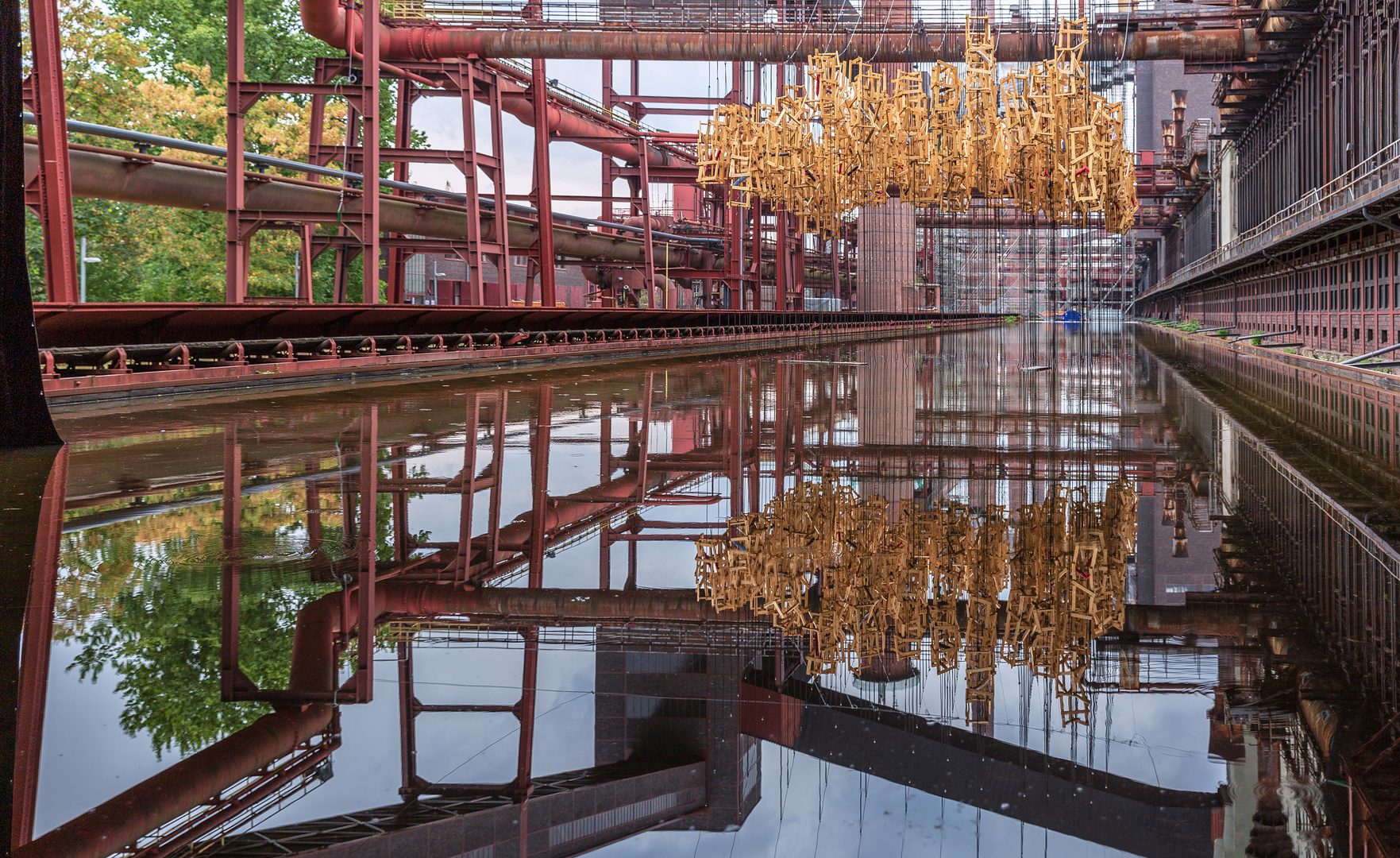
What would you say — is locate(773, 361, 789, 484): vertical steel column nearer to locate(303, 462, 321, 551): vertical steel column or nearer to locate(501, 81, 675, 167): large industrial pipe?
locate(303, 462, 321, 551): vertical steel column

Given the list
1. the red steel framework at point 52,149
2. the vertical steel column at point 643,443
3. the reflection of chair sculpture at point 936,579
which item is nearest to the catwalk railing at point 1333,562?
the reflection of chair sculpture at point 936,579

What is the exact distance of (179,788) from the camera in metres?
2.70

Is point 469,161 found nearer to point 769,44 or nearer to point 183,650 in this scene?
point 769,44

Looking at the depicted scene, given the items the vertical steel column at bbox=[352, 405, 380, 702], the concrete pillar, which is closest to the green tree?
the concrete pillar

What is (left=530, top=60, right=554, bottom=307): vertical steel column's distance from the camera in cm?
2795

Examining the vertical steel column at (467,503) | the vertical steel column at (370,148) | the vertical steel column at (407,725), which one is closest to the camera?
the vertical steel column at (407,725)

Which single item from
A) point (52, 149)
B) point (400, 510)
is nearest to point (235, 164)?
point (52, 149)

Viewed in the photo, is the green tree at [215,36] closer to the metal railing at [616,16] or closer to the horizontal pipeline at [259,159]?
the horizontal pipeline at [259,159]

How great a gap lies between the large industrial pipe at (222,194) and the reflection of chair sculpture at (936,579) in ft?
46.9

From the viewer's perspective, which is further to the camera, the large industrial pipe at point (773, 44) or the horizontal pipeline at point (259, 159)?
the large industrial pipe at point (773, 44)

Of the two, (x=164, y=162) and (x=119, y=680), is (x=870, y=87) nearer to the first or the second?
(x=164, y=162)

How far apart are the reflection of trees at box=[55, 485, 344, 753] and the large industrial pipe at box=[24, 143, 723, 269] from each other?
40.9 feet

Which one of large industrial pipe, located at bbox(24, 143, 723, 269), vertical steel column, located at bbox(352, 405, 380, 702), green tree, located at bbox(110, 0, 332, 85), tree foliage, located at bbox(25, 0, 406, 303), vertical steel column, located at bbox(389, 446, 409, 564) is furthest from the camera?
green tree, located at bbox(110, 0, 332, 85)

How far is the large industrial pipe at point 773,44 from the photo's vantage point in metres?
24.9
